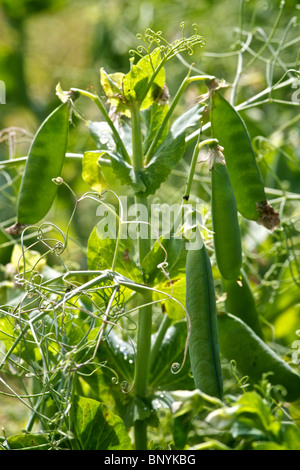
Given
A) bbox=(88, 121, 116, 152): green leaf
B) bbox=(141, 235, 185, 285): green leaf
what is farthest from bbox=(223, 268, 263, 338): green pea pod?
bbox=(88, 121, 116, 152): green leaf

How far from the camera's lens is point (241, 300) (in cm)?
70

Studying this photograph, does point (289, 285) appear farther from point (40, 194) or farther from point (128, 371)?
point (40, 194)

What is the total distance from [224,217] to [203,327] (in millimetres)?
112

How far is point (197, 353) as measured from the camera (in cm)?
53

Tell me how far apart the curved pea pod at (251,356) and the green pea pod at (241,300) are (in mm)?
46

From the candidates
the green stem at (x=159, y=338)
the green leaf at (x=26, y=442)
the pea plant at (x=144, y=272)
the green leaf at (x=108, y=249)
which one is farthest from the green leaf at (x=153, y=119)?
the green leaf at (x=26, y=442)

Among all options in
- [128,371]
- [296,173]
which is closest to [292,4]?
[296,173]

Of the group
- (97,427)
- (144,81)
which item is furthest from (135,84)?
(97,427)

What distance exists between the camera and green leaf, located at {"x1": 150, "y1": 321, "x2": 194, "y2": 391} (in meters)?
0.68

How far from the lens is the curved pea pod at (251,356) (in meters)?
0.65

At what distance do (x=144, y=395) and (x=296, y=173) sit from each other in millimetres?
660

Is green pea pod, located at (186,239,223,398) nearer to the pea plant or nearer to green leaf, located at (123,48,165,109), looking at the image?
the pea plant

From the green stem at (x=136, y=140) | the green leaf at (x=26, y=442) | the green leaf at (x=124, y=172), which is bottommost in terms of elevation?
the green leaf at (x=26, y=442)

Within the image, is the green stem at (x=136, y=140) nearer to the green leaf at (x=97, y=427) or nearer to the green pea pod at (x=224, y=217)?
the green pea pod at (x=224, y=217)
